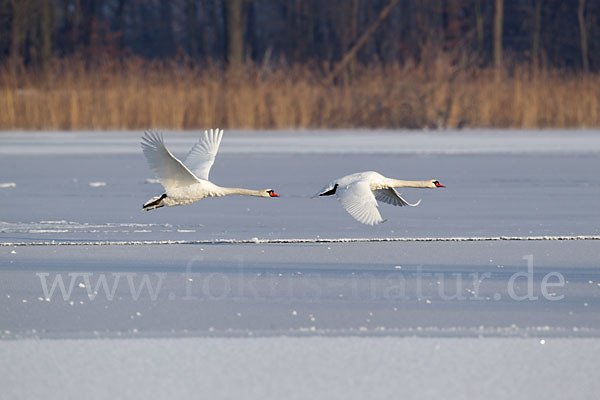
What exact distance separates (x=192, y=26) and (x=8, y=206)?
27.4m

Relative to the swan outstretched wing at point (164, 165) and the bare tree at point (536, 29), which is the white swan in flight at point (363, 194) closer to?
the swan outstretched wing at point (164, 165)

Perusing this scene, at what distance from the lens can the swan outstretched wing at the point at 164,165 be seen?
5.89 m

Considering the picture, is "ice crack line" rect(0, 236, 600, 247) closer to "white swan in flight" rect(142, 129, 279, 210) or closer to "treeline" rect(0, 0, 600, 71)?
"white swan in flight" rect(142, 129, 279, 210)

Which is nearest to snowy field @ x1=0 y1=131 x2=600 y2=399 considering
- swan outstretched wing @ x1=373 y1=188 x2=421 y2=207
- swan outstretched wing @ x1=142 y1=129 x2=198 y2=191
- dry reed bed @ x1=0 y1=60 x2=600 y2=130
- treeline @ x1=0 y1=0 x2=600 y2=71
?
swan outstretched wing @ x1=373 y1=188 x2=421 y2=207

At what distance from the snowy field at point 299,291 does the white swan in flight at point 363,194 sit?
325 mm

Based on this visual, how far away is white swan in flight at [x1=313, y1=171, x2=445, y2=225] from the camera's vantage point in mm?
5645

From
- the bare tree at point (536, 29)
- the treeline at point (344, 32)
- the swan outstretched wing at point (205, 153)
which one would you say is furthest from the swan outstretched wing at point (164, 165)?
the bare tree at point (536, 29)

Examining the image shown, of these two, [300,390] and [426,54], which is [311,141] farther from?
[300,390]

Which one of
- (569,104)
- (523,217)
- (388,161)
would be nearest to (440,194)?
(523,217)

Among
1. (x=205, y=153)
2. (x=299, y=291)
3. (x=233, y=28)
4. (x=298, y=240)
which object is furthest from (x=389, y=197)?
(x=233, y=28)

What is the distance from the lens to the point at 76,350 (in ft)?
14.1

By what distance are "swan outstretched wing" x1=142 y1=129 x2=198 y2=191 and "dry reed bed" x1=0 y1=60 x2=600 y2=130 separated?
987 centimetres

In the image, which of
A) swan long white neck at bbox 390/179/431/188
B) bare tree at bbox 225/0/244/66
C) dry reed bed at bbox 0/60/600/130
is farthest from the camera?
bare tree at bbox 225/0/244/66

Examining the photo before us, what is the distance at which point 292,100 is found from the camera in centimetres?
1644
